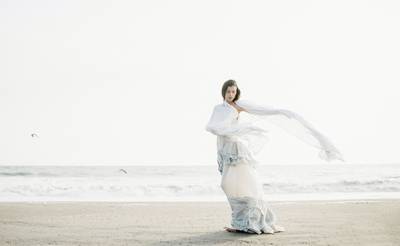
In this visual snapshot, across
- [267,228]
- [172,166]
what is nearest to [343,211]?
[267,228]

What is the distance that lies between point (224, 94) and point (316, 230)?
2531 mm

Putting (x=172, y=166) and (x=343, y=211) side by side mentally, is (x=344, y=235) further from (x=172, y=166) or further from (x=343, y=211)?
(x=172, y=166)

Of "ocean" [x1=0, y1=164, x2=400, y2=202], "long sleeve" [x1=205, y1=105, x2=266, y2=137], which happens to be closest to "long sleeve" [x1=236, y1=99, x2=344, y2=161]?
"long sleeve" [x1=205, y1=105, x2=266, y2=137]

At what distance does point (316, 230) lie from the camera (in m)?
7.69

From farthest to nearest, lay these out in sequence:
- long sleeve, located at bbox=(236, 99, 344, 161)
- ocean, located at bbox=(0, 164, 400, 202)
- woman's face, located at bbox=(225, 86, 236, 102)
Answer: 1. ocean, located at bbox=(0, 164, 400, 202)
2. woman's face, located at bbox=(225, 86, 236, 102)
3. long sleeve, located at bbox=(236, 99, 344, 161)

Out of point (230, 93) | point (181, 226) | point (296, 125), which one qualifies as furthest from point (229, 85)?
point (181, 226)

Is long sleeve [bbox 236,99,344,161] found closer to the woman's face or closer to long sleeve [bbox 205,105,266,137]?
the woman's face

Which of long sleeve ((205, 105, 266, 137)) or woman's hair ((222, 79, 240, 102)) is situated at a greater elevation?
woman's hair ((222, 79, 240, 102))

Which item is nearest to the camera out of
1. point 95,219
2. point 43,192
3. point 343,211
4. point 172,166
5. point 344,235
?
point 344,235

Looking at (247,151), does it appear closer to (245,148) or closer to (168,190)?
(245,148)

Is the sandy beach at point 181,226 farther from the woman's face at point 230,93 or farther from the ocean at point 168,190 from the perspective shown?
the ocean at point 168,190

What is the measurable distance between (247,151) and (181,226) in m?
1.85

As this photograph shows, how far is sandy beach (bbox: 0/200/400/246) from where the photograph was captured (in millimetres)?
A: 6723

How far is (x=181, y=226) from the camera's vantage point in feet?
27.2
